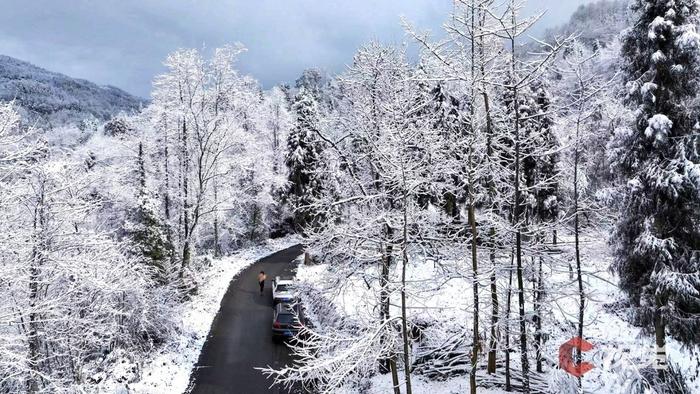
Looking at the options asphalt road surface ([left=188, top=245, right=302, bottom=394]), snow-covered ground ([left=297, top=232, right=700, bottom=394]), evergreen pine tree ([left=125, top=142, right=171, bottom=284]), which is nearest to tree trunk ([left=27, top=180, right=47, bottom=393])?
asphalt road surface ([left=188, top=245, right=302, bottom=394])

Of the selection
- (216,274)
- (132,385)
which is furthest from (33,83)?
(132,385)

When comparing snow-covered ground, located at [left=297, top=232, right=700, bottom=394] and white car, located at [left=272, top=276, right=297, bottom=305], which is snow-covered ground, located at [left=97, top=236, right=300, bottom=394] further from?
snow-covered ground, located at [left=297, top=232, right=700, bottom=394]

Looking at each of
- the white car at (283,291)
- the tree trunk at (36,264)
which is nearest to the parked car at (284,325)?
the white car at (283,291)

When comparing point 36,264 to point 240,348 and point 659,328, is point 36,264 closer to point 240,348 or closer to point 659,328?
point 240,348

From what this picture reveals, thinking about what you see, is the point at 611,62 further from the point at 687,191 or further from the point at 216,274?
the point at 216,274

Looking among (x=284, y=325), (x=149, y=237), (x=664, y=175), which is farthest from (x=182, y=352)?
(x=664, y=175)

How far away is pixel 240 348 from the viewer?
18.8 metres

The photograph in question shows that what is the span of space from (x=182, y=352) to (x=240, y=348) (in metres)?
2.26

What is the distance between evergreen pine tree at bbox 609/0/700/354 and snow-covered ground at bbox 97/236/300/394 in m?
14.4

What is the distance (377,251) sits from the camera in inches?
454

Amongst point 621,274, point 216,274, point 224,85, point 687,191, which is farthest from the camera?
point 216,274

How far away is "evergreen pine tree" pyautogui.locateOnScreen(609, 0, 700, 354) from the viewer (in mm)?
10984

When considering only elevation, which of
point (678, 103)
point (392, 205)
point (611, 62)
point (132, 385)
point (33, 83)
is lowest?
point (132, 385)

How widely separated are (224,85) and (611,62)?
18.9m
